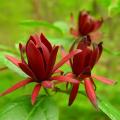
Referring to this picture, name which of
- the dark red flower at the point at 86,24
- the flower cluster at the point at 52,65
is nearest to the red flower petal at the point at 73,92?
the flower cluster at the point at 52,65

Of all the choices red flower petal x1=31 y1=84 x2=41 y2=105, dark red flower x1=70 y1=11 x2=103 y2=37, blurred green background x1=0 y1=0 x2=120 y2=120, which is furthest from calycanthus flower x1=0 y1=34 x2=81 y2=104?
dark red flower x1=70 y1=11 x2=103 y2=37

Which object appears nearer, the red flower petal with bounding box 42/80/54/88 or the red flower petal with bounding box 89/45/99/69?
the red flower petal with bounding box 42/80/54/88

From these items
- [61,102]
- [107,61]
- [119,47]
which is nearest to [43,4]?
[119,47]

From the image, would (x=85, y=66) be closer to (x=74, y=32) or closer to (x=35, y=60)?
(x=35, y=60)

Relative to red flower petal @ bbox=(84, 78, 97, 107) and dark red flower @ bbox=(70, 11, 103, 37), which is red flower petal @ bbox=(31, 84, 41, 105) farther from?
dark red flower @ bbox=(70, 11, 103, 37)

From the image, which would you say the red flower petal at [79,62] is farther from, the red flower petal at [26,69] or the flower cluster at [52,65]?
Result: the red flower petal at [26,69]

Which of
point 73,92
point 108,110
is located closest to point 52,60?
point 73,92

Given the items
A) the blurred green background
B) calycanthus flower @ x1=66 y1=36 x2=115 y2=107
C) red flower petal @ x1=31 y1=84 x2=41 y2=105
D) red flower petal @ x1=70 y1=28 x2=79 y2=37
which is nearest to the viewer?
red flower petal @ x1=31 y1=84 x2=41 y2=105
